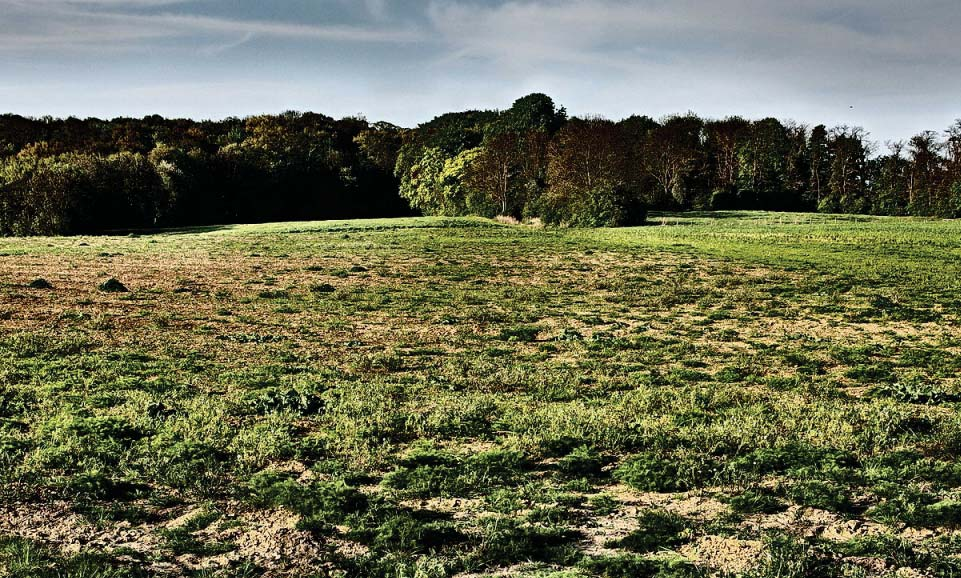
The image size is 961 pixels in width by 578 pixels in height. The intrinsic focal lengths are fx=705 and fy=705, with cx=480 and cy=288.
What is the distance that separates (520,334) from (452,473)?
789cm

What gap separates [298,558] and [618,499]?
3211mm

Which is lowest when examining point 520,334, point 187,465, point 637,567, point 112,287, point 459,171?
point 637,567

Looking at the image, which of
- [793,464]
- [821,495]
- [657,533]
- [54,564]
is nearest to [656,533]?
[657,533]

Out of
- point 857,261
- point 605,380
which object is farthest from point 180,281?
point 857,261

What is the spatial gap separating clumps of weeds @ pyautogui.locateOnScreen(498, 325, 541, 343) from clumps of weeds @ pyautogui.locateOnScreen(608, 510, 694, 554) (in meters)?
8.42

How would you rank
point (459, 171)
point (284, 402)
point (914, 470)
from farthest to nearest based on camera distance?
point (459, 171)
point (284, 402)
point (914, 470)

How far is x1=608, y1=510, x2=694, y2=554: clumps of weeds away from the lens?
20.2 feet

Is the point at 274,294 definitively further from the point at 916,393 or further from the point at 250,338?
the point at 916,393

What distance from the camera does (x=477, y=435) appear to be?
358 inches

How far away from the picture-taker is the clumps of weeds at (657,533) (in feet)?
20.2

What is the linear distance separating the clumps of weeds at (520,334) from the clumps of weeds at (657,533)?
8.42 metres

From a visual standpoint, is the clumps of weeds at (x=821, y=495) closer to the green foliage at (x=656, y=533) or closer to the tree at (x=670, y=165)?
the green foliage at (x=656, y=533)

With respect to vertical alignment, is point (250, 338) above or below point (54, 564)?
above

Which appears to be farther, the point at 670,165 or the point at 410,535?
the point at 670,165
